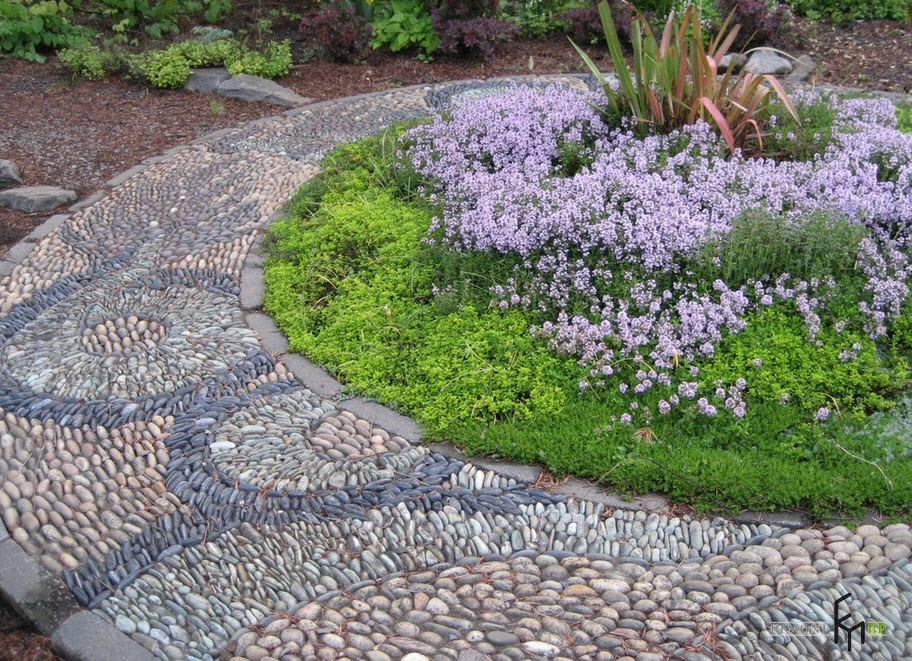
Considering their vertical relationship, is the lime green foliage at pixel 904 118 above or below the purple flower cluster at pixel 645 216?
above

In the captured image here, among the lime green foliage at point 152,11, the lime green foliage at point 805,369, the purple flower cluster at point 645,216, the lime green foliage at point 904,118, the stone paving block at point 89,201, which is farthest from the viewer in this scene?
the lime green foliage at point 152,11

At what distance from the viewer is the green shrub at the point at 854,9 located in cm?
828

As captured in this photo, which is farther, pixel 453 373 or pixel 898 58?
pixel 898 58

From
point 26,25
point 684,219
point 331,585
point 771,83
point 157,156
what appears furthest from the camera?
point 26,25

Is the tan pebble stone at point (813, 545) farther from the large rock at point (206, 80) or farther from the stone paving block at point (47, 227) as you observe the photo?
the large rock at point (206, 80)

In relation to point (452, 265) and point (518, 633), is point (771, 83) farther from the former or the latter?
point (518, 633)

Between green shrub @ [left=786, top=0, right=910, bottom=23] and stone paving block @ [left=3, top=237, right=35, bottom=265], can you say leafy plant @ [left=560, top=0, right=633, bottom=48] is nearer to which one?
green shrub @ [left=786, top=0, right=910, bottom=23]

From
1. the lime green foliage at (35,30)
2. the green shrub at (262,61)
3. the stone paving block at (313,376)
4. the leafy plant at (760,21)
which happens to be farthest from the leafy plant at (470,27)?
the stone paving block at (313,376)

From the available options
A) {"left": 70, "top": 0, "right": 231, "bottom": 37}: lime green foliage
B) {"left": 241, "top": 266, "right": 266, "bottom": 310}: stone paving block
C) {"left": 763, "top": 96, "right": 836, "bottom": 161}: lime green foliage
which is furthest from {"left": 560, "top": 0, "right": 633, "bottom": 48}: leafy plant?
{"left": 241, "top": 266, "right": 266, "bottom": 310}: stone paving block

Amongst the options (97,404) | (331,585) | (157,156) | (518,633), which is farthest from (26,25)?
(518,633)

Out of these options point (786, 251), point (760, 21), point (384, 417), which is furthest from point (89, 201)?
point (760, 21)

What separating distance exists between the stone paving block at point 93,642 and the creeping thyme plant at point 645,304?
1319 mm

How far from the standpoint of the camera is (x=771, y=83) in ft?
15.0

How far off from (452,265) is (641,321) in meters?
1.03
